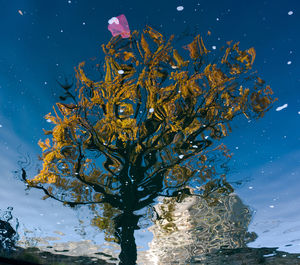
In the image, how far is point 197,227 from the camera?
10930mm

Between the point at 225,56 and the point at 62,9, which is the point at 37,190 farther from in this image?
the point at 225,56

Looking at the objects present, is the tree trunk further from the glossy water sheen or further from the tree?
the tree

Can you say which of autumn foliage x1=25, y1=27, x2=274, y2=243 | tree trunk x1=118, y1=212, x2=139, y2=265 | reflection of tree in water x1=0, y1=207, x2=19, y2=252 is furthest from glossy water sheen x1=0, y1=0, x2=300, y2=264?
tree trunk x1=118, y1=212, x2=139, y2=265

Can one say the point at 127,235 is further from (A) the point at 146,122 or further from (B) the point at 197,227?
(A) the point at 146,122

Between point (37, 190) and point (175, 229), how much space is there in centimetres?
708

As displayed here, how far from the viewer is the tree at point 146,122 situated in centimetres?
504

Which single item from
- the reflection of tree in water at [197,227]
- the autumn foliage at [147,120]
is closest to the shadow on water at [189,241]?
the reflection of tree in water at [197,227]

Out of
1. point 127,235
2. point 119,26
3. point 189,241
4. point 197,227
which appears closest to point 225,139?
point 119,26

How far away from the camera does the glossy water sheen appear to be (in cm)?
432

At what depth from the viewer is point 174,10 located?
14.0 ft

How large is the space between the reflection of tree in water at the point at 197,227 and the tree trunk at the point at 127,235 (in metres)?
1.12

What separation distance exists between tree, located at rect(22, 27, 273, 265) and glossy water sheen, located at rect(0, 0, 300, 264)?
1.08 feet

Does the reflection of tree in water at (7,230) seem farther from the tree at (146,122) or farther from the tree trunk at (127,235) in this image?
the tree trunk at (127,235)

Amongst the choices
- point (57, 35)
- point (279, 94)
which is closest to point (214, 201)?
point (279, 94)
